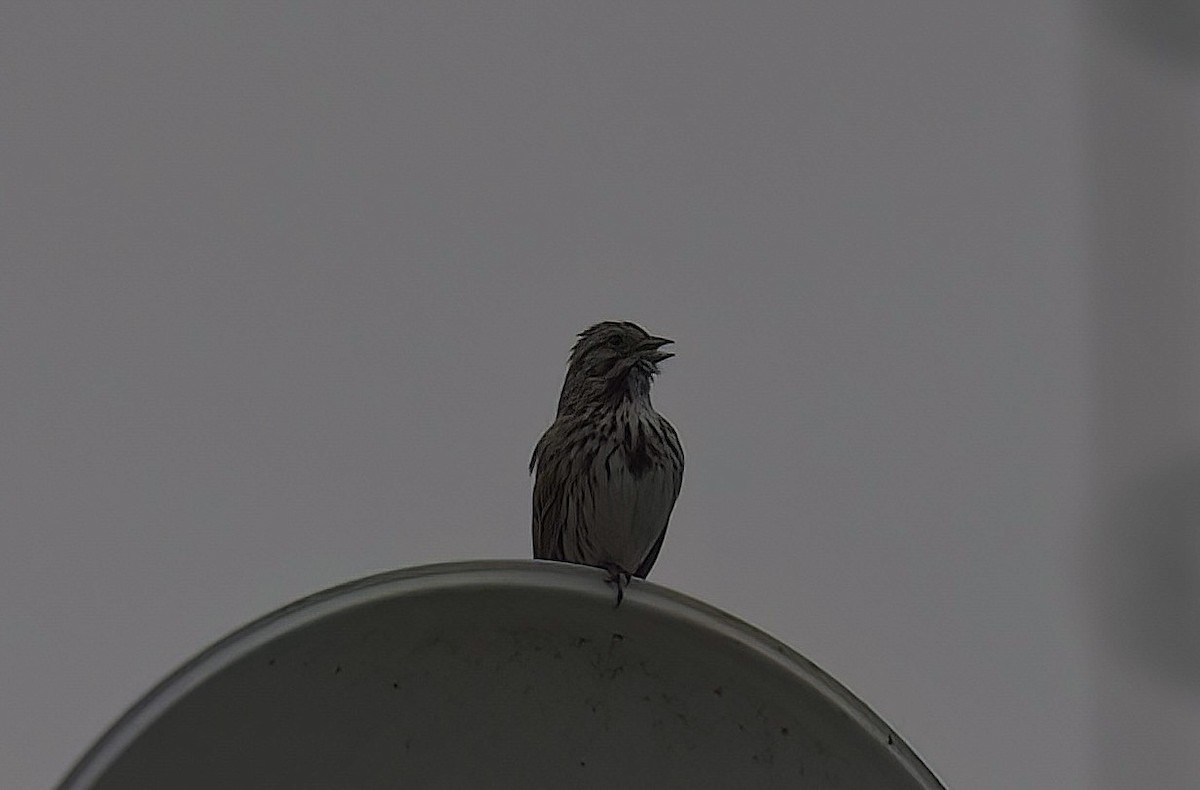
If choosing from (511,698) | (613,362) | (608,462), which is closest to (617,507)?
(608,462)

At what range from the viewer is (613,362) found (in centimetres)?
427

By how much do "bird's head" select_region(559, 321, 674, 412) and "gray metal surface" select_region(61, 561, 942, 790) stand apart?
2333mm

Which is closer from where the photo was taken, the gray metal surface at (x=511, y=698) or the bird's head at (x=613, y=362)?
the gray metal surface at (x=511, y=698)

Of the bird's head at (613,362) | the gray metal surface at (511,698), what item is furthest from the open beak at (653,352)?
the gray metal surface at (511,698)

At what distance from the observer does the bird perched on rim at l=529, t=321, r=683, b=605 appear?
3.92 meters

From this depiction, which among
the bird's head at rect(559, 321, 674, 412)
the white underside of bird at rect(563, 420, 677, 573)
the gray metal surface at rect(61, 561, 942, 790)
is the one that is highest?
the bird's head at rect(559, 321, 674, 412)

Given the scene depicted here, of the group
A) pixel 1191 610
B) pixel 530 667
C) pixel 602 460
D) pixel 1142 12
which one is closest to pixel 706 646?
pixel 530 667

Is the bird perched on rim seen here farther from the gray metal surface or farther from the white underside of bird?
the gray metal surface

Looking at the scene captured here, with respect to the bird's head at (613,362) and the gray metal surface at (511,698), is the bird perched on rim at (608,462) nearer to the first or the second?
the bird's head at (613,362)

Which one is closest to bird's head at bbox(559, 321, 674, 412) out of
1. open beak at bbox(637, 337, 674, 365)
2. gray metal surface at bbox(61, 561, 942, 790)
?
open beak at bbox(637, 337, 674, 365)

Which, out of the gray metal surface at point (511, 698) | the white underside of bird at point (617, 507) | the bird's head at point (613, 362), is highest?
the bird's head at point (613, 362)

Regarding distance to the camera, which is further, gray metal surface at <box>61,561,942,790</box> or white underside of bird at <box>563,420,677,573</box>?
white underside of bird at <box>563,420,677,573</box>

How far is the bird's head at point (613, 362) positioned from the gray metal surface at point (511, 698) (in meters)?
2.33

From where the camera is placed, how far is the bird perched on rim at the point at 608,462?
3.92 metres
